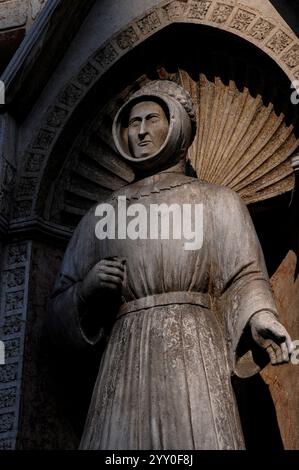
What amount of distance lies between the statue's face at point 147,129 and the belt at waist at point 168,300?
0.71m

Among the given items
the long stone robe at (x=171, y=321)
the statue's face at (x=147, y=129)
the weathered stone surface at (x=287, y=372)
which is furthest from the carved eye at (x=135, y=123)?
the weathered stone surface at (x=287, y=372)

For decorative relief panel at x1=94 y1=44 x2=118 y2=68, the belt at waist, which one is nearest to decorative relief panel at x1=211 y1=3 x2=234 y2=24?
decorative relief panel at x1=94 y1=44 x2=118 y2=68

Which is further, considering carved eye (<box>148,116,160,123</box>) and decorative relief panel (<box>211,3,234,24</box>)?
decorative relief panel (<box>211,3,234,24</box>)

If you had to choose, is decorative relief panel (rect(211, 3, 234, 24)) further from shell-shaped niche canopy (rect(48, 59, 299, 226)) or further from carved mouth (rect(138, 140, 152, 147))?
carved mouth (rect(138, 140, 152, 147))

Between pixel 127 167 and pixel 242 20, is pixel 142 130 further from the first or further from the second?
pixel 242 20

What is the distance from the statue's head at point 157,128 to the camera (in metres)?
5.70

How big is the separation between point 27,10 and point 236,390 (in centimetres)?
240

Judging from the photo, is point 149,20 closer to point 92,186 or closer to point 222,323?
point 92,186

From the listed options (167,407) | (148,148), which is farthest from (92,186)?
(167,407)

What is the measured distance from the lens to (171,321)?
205 inches

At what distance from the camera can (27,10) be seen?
6.66 m

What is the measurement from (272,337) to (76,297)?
0.93 meters

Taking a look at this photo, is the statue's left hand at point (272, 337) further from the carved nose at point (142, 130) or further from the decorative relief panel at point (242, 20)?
the decorative relief panel at point (242, 20)

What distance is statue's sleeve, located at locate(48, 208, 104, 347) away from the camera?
5520 millimetres
